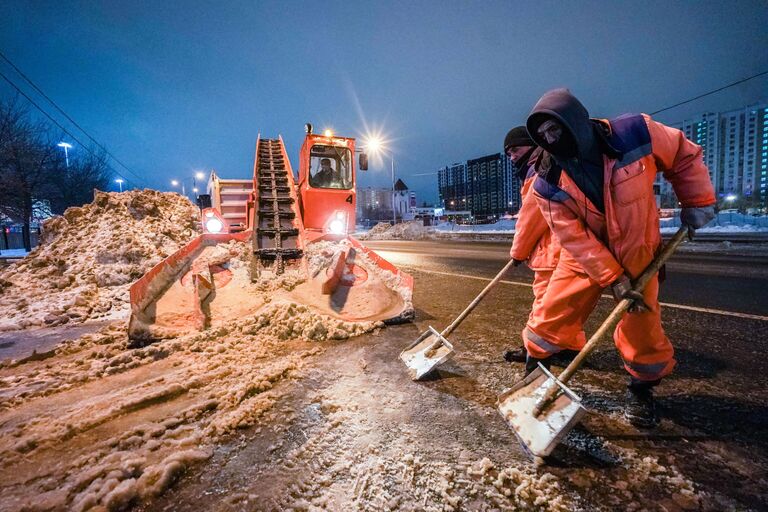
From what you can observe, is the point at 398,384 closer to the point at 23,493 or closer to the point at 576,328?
the point at 576,328

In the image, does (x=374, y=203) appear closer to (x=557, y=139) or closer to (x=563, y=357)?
(x=563, y=357)

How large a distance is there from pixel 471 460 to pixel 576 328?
107cm

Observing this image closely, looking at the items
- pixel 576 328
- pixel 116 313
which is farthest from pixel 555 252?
pixel 116 313

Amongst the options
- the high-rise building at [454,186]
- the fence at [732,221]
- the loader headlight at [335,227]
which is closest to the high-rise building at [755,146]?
the high-rise building at [454,186]

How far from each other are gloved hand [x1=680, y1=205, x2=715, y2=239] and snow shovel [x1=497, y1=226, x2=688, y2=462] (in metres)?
0.04

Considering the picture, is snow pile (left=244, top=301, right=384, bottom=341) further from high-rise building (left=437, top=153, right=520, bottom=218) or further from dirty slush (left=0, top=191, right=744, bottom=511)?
high-rise building (left=437, top=153, right=520, bottom=218)

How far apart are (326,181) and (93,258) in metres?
4.38

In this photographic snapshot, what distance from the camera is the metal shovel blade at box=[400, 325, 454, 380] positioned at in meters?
2.55

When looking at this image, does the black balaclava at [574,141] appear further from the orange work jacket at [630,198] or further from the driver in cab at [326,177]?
the driver in cab at [326,177]

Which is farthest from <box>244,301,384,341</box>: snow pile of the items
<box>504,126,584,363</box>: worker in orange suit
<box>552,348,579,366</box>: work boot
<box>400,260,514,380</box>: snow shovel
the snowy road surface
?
<box>552,348,579,366</box>: work boot

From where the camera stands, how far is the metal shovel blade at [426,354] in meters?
2.55

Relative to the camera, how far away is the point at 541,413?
1.76 meters

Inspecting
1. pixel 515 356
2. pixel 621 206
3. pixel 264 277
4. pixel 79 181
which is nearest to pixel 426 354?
pixel 515 356

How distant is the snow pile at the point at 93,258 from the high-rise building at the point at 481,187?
79.9 m
